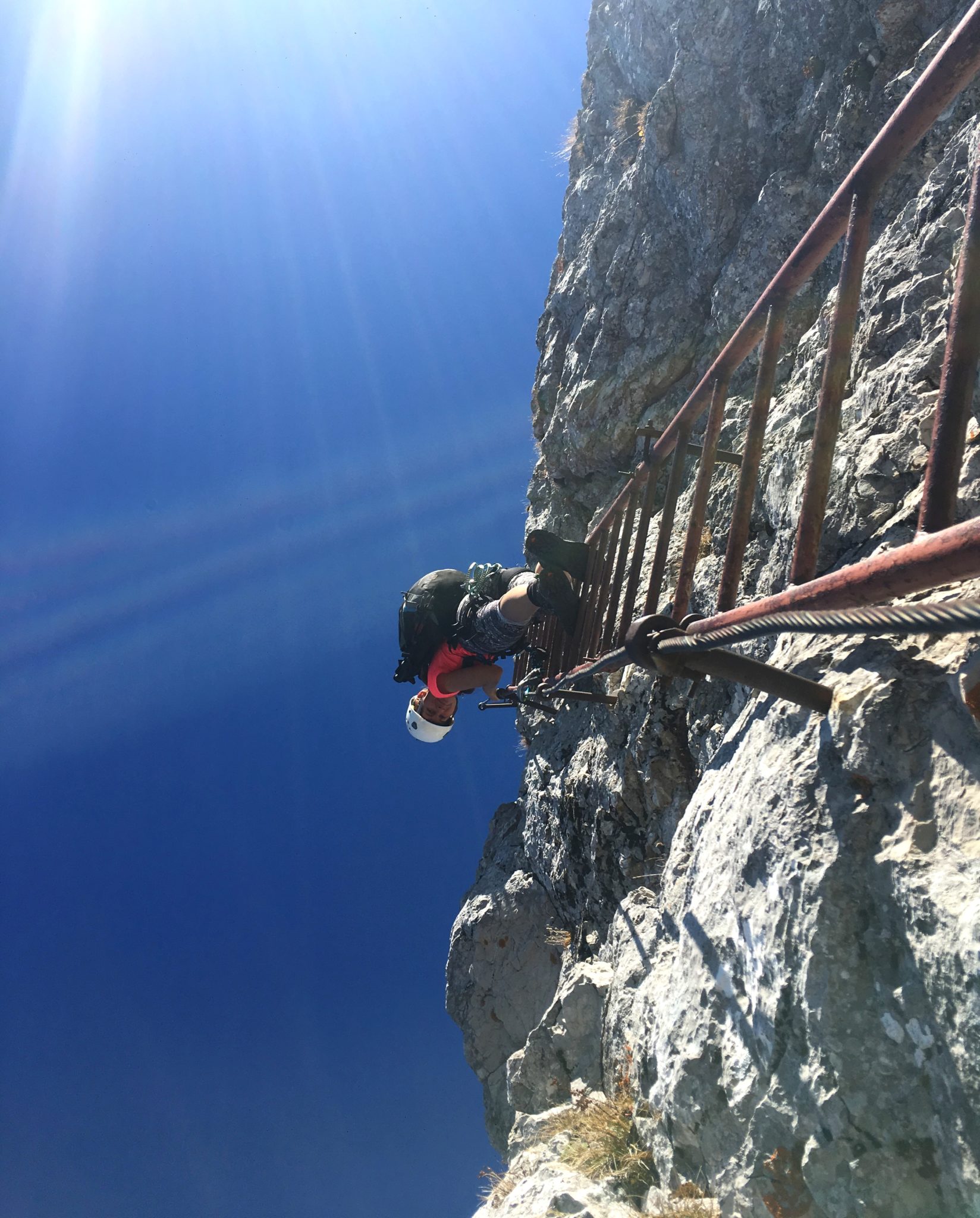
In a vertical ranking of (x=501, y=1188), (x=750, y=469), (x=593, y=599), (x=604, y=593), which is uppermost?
(x=593, y=599)

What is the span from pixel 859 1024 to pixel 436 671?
5.74 meters

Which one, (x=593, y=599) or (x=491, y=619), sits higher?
(x=491, y=619)

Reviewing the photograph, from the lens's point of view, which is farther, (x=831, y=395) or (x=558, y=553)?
(x=558, y=553)

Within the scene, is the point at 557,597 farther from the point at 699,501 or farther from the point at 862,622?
the point at 862,622

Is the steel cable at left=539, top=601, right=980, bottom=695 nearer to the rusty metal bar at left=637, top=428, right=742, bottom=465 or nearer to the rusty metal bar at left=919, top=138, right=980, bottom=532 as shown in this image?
the rusty metal bar at left=919, top=138, right=980, bottom=532

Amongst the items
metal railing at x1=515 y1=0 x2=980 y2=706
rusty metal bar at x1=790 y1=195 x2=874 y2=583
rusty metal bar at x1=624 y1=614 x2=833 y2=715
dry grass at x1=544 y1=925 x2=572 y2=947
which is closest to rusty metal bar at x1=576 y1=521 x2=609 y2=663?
metal railing at x1=515 y1=0 x2=980 y2=706

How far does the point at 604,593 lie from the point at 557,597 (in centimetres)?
64

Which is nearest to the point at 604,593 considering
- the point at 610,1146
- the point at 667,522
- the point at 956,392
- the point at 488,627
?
the point at 488,627

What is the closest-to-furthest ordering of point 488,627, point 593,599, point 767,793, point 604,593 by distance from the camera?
point 767,793 < point 604,593 < point 593,599 < point 488,627

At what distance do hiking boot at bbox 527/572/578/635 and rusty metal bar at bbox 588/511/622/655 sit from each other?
34cm

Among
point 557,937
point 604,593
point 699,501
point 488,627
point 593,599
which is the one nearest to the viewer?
point 699,501

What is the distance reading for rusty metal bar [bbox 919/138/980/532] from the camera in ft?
5.26

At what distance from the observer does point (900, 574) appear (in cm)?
157

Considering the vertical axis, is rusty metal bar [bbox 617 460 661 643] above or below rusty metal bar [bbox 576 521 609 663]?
below
